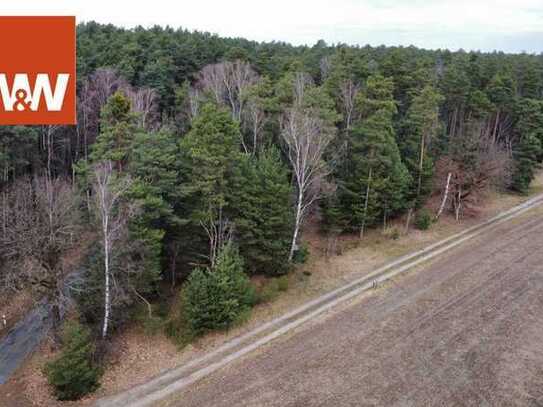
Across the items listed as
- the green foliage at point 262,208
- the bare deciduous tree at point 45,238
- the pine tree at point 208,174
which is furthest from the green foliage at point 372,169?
the bare deciduous tree at point 45,238

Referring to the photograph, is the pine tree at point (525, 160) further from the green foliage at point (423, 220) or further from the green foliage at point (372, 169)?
the green foliage at point (372, 169)

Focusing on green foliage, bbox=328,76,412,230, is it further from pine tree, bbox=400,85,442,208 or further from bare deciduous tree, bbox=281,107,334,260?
bare deciduous tree, bbox=281,107,334,260

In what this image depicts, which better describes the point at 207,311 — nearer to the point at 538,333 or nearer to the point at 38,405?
the point at 38,405

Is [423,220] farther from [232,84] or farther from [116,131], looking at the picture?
[116,131]

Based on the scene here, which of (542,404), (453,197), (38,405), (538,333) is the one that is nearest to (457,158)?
(453,197)

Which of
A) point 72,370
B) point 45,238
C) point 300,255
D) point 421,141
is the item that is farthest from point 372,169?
point 72,370

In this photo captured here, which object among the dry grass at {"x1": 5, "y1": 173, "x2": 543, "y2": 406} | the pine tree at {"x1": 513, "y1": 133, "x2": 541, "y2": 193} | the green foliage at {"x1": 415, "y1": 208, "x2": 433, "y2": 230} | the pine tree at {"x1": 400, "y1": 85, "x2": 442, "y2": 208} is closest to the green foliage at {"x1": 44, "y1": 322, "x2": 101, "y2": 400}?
the dry grass at {"x1": 5, "y1": 173, "x2": 543, "y2": 406}
